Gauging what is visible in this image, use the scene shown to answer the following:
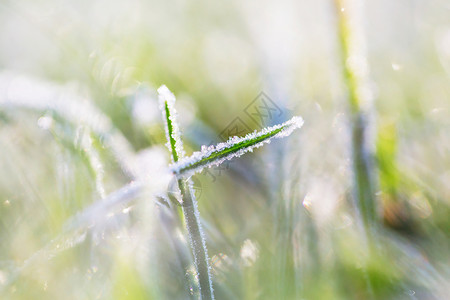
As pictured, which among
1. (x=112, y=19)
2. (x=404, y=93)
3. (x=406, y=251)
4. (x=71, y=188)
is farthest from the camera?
(x=112, y=19)

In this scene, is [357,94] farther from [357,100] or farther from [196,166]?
[196,166]

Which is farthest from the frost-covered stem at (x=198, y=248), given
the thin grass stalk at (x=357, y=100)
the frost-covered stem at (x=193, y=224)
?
the thin grass stalk at (x=357, y=100)

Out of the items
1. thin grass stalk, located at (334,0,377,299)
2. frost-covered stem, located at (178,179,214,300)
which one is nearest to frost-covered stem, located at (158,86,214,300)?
frost-covered stem, located at (178,179,214,300)

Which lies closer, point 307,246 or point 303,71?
point 307,246

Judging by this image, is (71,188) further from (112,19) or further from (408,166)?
(112,19)

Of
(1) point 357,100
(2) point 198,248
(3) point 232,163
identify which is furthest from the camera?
(3) point 232,163

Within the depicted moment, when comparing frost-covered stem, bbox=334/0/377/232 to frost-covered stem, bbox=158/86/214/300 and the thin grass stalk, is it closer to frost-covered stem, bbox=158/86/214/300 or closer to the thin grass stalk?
the thin grass stalk

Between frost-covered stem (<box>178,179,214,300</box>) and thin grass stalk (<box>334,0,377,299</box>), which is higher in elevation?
thin grass stalk (<box>334,0,377,299</box>)

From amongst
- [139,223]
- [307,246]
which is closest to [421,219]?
[307,246]

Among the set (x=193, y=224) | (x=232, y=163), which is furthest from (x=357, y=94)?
(x=193, y=224)
